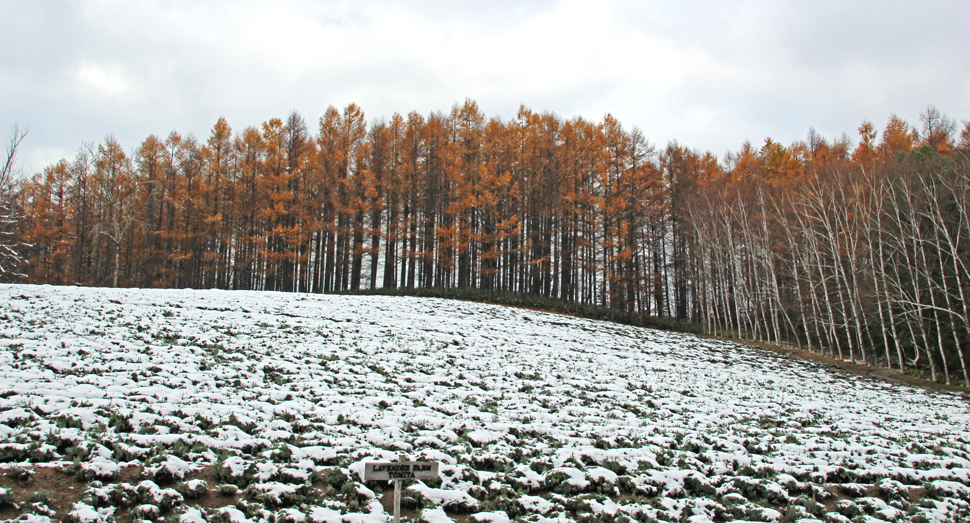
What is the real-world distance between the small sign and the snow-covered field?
3.66ft

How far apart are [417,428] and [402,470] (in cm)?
340

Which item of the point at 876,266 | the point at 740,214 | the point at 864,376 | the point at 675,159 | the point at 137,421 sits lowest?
the point at 864,376

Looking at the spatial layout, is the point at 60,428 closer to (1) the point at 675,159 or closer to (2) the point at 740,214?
(2) the point at 740,214

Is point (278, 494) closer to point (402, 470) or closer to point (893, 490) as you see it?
point (402, 470)

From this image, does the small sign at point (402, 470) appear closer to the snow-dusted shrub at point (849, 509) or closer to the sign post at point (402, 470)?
the sign post at point (402, 470)

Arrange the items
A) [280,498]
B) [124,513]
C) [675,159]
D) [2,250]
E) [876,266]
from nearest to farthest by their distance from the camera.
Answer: [124,513] < [280,498] < [876,266] < [2,250] < [675,159]

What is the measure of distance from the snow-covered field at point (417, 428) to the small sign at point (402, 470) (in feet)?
3.66

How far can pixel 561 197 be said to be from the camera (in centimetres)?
2678

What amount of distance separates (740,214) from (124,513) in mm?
27986

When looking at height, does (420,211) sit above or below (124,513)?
above

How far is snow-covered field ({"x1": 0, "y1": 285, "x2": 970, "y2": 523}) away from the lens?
4.84 m

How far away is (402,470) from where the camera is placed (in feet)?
12.3

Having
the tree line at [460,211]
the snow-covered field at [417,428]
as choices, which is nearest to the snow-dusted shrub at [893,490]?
the snow-covered field at [417,428]

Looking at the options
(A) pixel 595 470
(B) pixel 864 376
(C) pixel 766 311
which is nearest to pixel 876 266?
(B) pixel 864 376
